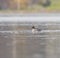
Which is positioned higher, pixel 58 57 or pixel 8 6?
pixel 8 6

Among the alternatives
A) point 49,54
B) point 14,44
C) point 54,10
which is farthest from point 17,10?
point 49,54

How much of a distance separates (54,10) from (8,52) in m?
21.4

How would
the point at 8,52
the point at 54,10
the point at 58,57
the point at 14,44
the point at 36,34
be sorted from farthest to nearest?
1. the point at 54,10
2. the point at 36,34
3. the point at 14,44
4. the point at 8,52
5. the point at 58,57

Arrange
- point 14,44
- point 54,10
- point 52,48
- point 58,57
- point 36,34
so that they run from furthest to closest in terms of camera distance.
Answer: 1. point 54,10
2. point 36,34
3. point 14,44
4. point 52,48
5. point 58,57

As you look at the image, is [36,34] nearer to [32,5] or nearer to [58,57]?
[58,57]

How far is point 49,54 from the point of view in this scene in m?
9.06

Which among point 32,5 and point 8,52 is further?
point 32,5

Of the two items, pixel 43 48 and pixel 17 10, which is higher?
pixel 17 10

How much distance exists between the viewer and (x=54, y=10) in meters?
30.5

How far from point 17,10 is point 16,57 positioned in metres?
22.5

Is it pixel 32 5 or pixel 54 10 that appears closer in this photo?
pixel 54 10

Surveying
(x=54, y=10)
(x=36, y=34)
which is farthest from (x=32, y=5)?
(x=36, y=34)

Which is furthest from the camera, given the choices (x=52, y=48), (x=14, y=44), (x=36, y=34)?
(x=36, y=34)

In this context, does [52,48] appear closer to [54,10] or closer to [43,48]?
[43,48]
